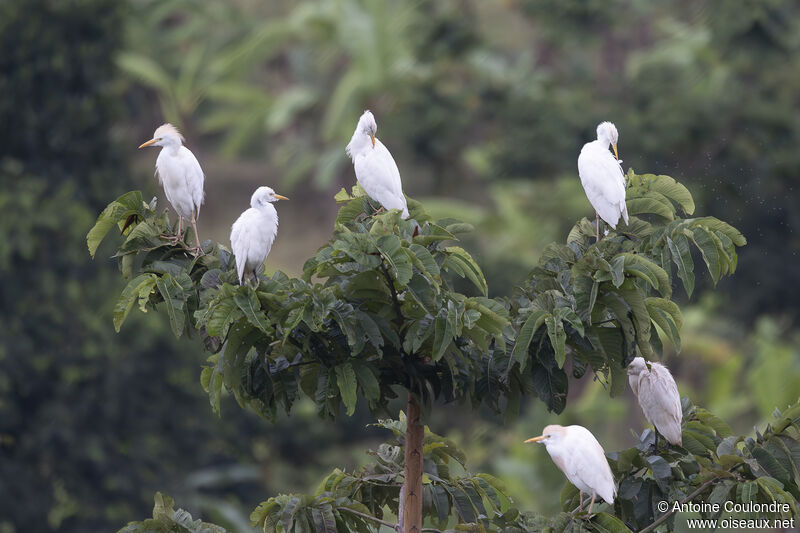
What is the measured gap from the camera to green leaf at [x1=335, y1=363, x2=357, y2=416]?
369 centimetres

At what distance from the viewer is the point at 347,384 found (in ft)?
12.3

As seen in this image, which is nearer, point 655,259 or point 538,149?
point 655,259

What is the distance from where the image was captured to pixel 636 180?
4.59 meters

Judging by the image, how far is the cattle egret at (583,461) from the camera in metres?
4.09

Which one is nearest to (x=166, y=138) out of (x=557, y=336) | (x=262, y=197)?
(x=262, y=197)

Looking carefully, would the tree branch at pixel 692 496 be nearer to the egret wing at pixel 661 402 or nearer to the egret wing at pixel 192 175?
the egret wing at pixel 661 402

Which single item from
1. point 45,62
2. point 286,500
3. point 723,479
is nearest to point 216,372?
point 286,500

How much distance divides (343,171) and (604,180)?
1746 centimetres

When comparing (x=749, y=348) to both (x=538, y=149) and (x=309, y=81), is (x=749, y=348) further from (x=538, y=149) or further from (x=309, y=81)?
(x=309, y=81)

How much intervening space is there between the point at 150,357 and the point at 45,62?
392cm

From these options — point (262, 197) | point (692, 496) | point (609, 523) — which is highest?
point (262, 197)

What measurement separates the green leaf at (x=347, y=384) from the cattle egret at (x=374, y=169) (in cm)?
86

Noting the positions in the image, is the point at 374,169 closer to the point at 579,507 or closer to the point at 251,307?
the point at 251,307

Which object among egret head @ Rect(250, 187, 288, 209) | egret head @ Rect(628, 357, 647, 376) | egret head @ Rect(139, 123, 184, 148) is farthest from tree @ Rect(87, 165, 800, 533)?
egret head @ Rect(139, 123, 184, 148)
